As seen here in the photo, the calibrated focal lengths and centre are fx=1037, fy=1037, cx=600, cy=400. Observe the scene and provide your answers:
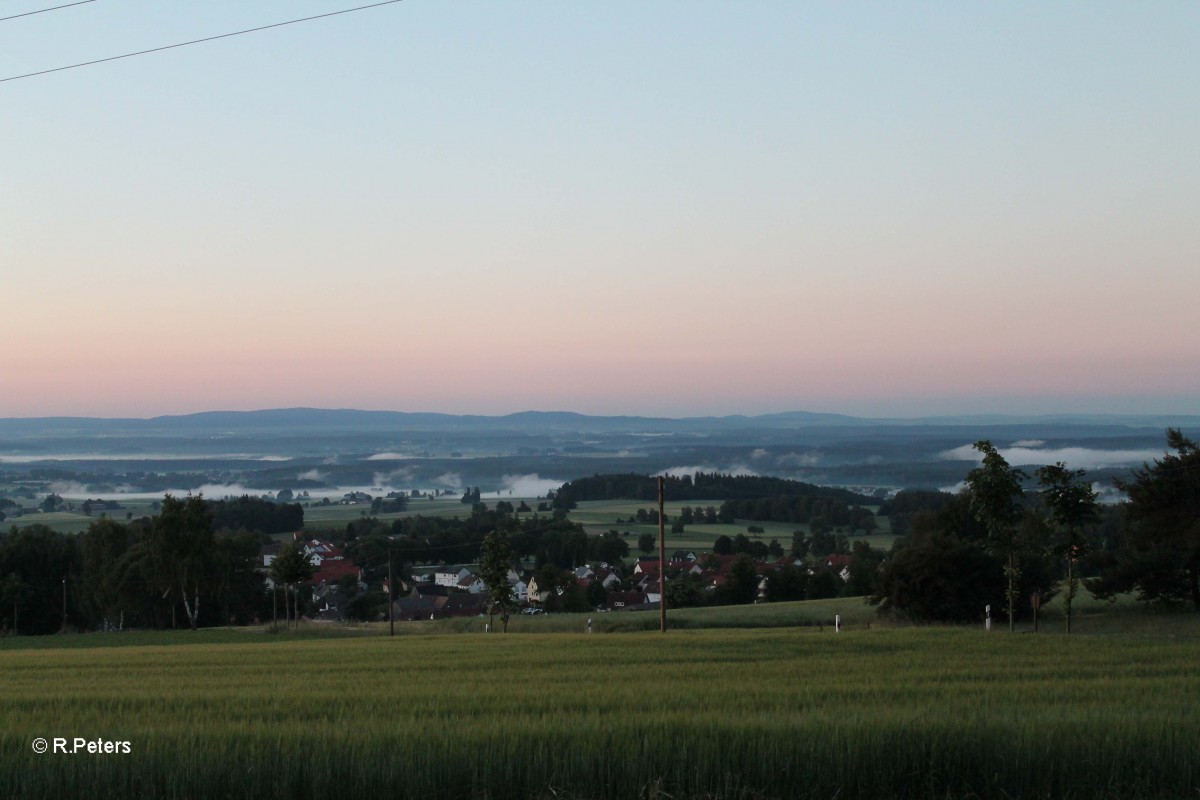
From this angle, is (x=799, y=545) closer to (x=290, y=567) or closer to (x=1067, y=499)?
(x=290, y=567)

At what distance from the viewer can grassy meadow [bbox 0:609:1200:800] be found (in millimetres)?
8539

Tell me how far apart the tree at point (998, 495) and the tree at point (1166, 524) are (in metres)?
8.54

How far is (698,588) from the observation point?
234 ft

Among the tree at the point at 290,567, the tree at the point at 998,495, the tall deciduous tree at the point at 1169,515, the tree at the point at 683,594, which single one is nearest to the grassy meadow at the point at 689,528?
the tree at the point at 683,594

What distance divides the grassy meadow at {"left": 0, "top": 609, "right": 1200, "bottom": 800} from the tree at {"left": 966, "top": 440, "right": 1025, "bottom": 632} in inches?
460

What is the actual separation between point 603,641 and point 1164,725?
61.7ft

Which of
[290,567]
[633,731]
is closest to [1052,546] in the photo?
[633,731]

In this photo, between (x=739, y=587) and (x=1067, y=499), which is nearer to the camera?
(x=1067, y=499)

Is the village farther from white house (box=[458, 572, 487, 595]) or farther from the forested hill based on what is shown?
the forested hill

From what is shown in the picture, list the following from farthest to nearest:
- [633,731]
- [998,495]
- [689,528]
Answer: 1. [689,528]
2. [998,495]
3. [633,731]

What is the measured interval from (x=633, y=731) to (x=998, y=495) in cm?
2420

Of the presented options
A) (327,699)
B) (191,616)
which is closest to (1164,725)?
(327,699)

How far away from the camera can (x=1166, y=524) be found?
3819cm

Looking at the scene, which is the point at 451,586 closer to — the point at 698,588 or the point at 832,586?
the point at 698,588
